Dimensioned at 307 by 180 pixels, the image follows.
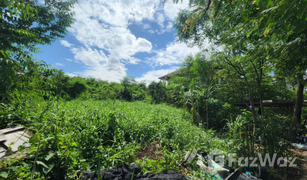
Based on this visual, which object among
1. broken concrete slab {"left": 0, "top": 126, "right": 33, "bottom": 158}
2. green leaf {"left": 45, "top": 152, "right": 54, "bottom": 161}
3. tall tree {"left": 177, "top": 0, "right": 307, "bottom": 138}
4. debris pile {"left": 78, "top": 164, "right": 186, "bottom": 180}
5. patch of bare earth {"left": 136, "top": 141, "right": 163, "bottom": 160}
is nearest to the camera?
tall tree {"left": 177, "top": 0, "right": 307, "bottom": 138}

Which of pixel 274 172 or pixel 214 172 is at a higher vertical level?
pixel 214 172

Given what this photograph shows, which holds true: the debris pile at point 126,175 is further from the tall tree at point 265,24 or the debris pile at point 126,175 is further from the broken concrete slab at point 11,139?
the tall tree at point 265,24

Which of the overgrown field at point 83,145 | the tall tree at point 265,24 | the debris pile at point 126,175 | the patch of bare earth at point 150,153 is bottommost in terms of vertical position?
the patch of bare earth at point 150,153

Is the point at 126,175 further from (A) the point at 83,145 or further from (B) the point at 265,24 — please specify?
(B) the point at 265,24

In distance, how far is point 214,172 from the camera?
1.89 meters

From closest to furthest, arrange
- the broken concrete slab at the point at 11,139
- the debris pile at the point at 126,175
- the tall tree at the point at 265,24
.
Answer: the tall tree at the point at 265,24
the debris pile at the point at 126,175
the broken concrete slab at the point at 11,139

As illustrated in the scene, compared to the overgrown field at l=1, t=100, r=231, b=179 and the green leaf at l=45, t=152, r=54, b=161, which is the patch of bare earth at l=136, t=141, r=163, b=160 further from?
the green leaf at l=45, t=152, r=54, b=161

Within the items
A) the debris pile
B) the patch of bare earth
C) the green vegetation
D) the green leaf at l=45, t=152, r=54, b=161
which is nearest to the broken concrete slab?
the green vegetation

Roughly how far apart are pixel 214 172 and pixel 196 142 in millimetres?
683

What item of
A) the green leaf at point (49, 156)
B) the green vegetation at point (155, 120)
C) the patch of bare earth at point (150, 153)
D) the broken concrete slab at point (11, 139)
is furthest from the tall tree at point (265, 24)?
the broken concrete slab at point (11, 139)

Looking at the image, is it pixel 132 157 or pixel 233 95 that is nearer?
pixel 132 157

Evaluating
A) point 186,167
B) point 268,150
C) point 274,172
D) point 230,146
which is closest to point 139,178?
point 186,167

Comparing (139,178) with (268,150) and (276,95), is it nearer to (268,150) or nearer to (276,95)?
(268,150)

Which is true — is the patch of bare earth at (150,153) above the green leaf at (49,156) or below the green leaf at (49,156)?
below
